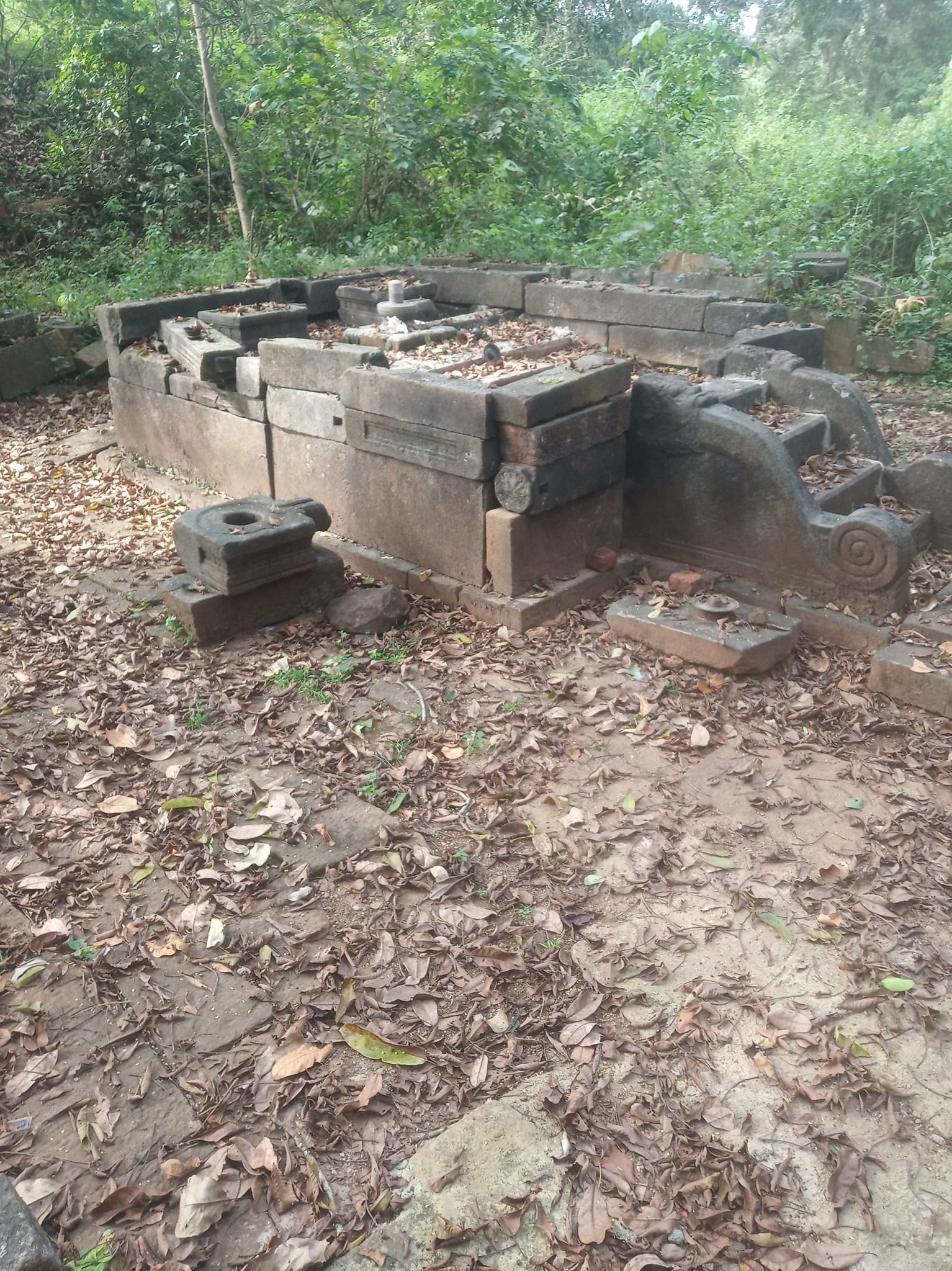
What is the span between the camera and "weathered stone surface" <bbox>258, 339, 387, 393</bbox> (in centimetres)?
587

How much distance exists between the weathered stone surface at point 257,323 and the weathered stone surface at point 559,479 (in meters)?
3.00

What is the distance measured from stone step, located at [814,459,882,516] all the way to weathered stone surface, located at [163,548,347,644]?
2.84 m

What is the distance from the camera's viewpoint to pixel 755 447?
5.26 m

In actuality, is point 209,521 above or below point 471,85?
below

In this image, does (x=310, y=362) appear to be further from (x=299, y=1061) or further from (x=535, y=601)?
(x=299, y=1061)

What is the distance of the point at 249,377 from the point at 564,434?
256 centimetres

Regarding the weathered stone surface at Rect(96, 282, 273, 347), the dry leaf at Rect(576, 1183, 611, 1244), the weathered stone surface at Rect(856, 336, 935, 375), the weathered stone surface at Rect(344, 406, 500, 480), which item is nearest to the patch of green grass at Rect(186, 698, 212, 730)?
the weathered stone surface at Rect(344, 406, 500, 480)

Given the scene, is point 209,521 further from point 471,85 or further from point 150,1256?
point 471,85

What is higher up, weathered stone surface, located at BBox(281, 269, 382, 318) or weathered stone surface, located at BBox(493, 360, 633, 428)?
weathered stone surface, located at BBox(281, 269, 382, 318)

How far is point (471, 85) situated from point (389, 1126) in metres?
13.0

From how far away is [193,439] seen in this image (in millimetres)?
7484

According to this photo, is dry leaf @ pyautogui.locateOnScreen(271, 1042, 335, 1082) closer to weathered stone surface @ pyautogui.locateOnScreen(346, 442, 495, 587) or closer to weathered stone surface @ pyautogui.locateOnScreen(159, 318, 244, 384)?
weathered stone surface @ pyautogui.locateOnScreen(346, 442, 495, 587)

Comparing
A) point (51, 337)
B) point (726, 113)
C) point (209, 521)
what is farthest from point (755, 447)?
point (726, 113)

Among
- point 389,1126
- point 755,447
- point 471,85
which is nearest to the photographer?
point 389,1126
